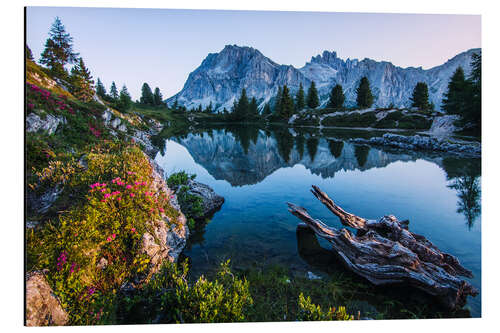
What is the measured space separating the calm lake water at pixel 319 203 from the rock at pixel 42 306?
3.44m

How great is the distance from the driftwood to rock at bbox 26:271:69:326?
6.85 metres

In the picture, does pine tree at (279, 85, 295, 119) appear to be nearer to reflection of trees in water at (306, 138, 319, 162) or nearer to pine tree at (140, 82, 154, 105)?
reflection of trees in water at (306, 138, 319, 162)

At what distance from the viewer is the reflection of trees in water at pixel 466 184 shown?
919 centimetres

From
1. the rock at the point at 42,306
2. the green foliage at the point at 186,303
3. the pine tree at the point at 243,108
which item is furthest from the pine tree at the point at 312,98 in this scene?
the rock at the point at 42,306

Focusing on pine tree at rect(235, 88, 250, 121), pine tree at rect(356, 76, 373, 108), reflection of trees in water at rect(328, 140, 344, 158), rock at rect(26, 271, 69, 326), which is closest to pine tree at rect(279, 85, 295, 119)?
pine tree at rect(235, 88, 250, 121)

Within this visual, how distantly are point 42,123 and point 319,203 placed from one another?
18.3 m

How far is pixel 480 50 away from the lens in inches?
233

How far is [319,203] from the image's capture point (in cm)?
1130

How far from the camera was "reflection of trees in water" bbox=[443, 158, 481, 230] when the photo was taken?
9185 mm

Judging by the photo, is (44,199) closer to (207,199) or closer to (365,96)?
(207,199)

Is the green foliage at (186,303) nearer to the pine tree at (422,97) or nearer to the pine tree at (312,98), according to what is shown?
the pine tree at (422,97)

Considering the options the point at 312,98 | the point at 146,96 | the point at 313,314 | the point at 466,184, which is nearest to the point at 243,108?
the point at 312,98
